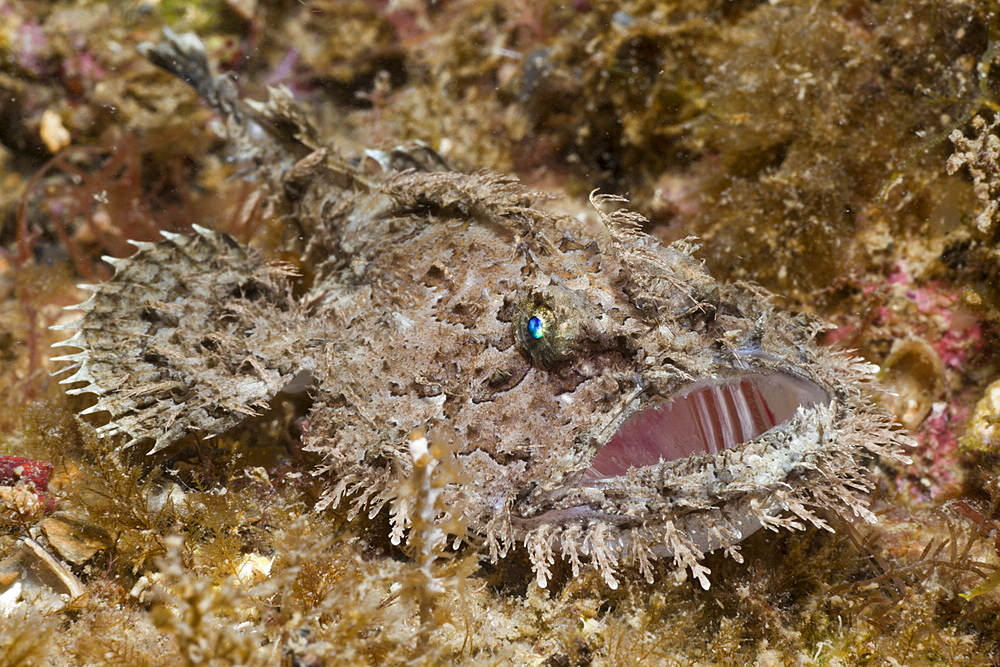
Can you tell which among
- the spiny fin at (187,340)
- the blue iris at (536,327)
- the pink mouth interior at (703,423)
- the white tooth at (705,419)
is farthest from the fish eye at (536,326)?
the spiny fin at (187,340)

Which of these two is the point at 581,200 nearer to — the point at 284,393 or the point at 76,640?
Result: the point at 284,393

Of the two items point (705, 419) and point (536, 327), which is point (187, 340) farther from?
point (705, 419)

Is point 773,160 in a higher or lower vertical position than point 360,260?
higher

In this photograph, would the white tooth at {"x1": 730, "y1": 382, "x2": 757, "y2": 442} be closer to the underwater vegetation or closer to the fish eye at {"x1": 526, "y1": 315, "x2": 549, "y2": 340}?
the underwater vegetation

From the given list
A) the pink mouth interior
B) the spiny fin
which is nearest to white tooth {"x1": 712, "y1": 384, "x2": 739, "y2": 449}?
the pink mouth interior

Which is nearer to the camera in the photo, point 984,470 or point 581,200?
point 984,470

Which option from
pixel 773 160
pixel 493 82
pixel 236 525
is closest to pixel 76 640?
pixel 236 525
